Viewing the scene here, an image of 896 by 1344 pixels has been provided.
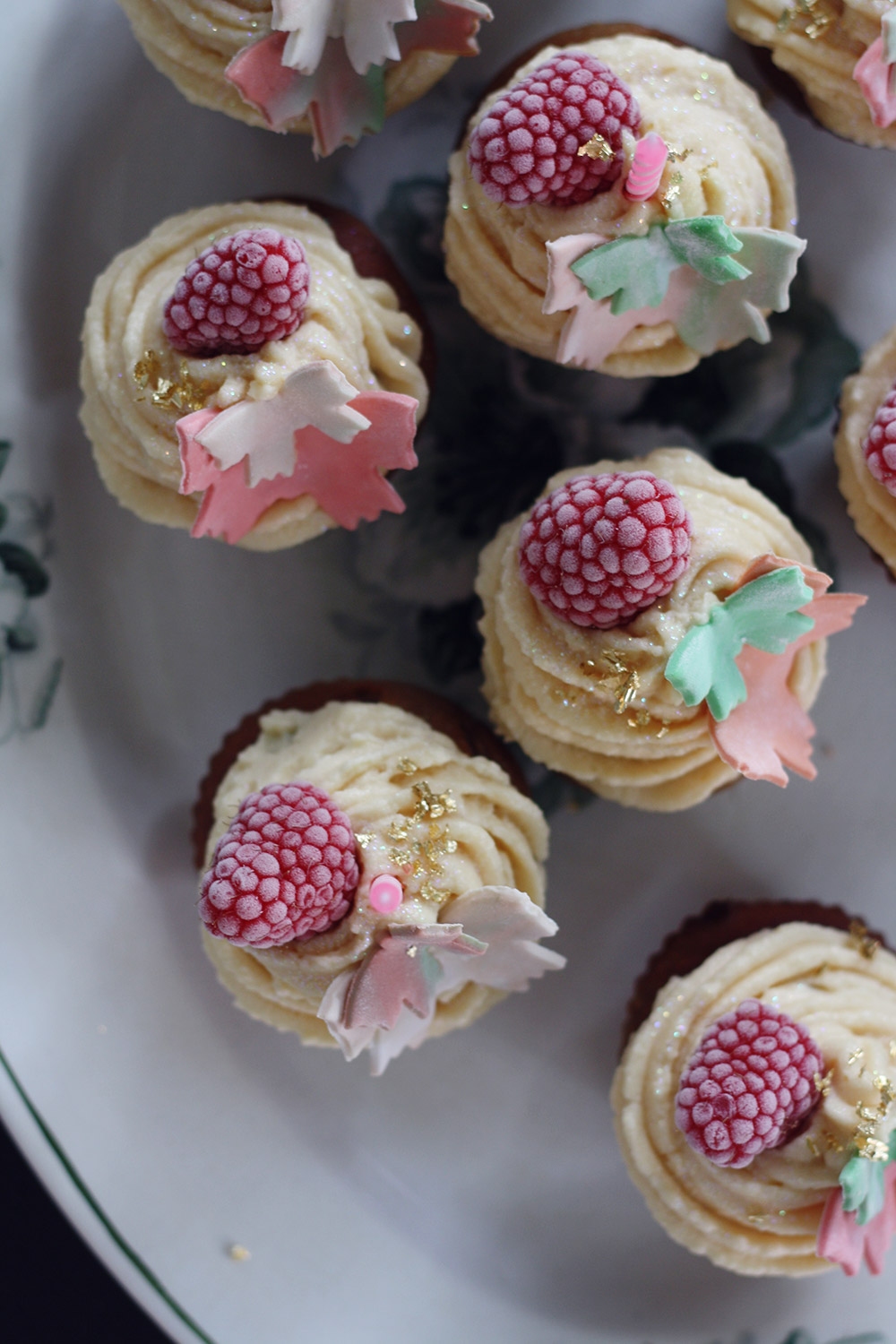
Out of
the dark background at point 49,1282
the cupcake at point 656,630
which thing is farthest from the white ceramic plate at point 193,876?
the dark background at point 49,1282

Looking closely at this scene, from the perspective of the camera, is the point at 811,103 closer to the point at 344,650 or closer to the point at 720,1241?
the point at 344,650

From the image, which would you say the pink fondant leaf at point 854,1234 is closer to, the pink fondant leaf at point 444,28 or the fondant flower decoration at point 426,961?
the fondant flower decoration at point 426,961

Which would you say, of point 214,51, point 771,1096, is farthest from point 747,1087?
point 214,51

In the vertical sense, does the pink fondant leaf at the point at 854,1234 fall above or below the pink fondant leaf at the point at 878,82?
below

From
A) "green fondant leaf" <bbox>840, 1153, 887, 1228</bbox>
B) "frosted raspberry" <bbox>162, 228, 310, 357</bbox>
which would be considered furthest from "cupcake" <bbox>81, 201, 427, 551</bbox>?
"green fondant leaf" <bbox>840, 1153, 887, 1228</bbox>

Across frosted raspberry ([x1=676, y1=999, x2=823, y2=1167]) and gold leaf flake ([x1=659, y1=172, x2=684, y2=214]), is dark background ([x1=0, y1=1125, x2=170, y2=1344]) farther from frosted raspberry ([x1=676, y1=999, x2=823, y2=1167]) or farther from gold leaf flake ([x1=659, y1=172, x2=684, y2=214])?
gold leaf flake ([x1=659, y1=172, x2=684, y2=214])

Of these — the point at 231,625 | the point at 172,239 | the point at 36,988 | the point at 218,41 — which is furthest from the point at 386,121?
the point at 36,988

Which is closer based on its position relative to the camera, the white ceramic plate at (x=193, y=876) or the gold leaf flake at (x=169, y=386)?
the gold leaf flake at (x=169, y=386)
